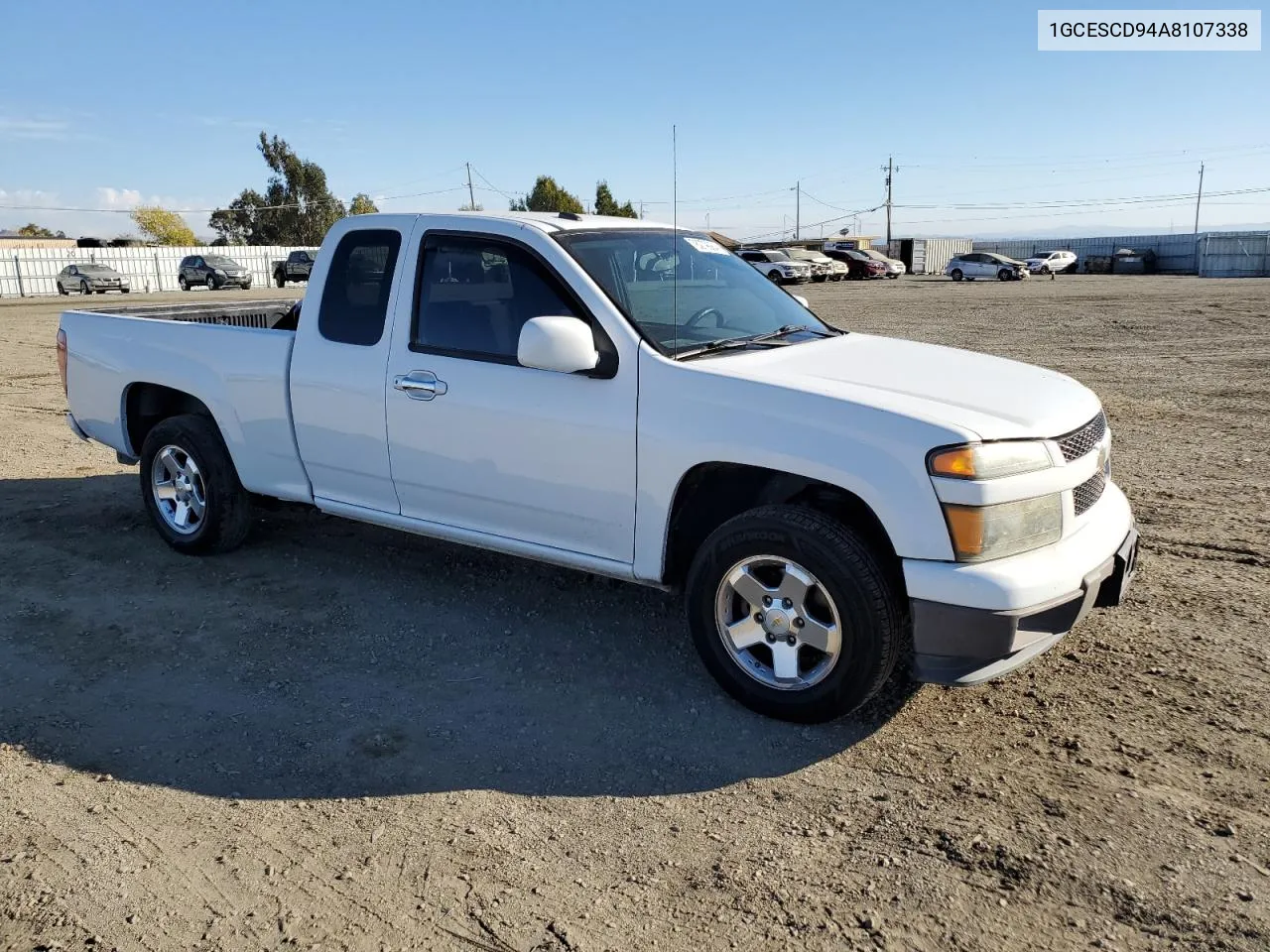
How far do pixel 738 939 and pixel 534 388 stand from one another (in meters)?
2.36

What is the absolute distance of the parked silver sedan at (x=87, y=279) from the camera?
4172 centimetres

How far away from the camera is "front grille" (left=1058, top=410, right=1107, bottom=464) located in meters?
3.72

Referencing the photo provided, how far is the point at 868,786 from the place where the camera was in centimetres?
349

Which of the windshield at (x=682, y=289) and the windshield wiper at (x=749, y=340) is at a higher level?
the windshield at (x=682, y=289)

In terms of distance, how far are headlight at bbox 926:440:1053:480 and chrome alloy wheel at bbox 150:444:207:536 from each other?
13.6 feet

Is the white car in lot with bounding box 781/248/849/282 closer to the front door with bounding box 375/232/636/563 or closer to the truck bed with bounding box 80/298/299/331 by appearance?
the truck bed with bounding box 80/298/299/331

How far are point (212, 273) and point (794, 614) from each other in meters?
45.6

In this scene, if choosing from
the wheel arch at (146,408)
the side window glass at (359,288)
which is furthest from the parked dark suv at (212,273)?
the side window glass at (359,288)

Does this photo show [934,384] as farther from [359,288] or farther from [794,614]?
[359,288]

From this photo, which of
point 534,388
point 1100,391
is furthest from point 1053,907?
point 1100,391

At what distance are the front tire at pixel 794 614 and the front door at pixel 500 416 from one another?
0.49 metres

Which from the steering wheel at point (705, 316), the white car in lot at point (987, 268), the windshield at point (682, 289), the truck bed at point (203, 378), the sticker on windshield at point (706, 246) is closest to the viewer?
the windshield at point (682, 289)

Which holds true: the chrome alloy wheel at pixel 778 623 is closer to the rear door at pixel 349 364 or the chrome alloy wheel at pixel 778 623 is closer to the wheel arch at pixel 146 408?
the rear door at pixel 349 364

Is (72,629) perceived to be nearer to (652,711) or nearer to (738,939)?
(652,711)
